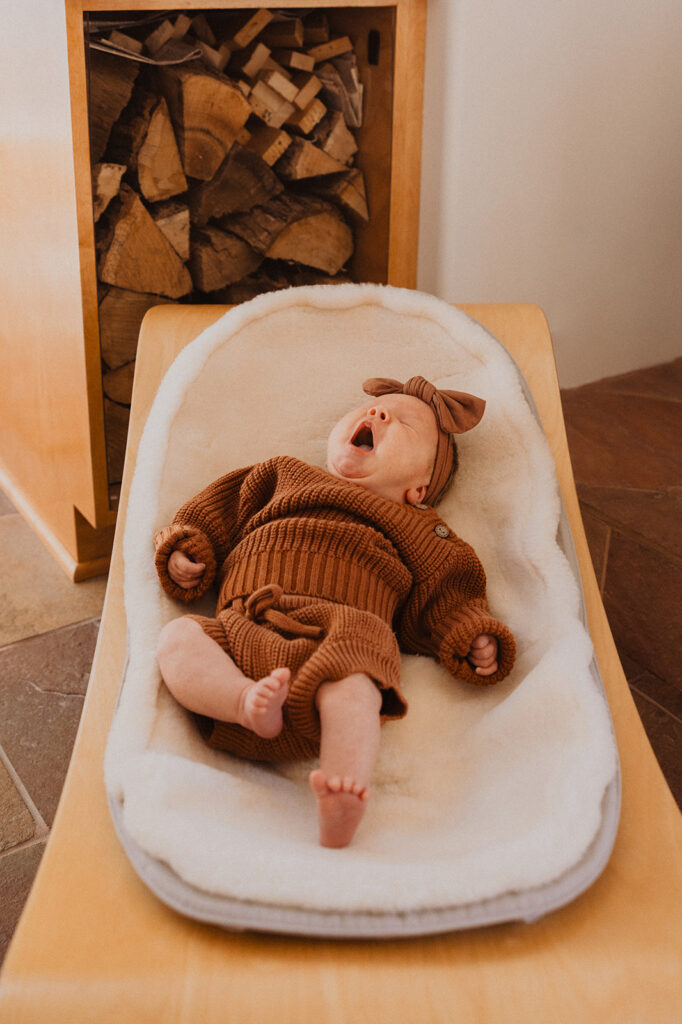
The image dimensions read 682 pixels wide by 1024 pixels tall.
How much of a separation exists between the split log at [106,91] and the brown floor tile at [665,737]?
1348 mm

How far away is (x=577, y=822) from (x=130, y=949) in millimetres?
405

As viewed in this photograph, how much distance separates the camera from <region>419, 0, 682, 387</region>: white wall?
1.68 metres

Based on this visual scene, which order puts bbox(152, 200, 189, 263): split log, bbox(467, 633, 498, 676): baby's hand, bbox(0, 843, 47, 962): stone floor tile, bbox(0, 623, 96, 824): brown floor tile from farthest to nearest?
bbox(152, 200, 189, 263): split log < bbox(0, 623, 96, 824): brown floor tile < bbox(0, 843, 47, 962): stone floor tile < bbox(467, 633, 498, 676): baby's hand

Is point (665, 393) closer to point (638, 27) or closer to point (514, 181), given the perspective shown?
point (514, 181)

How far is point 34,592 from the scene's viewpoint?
1.82 m

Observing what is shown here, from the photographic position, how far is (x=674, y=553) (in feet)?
5.04

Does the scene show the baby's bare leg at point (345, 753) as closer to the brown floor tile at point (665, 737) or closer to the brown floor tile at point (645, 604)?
the brown floor tile at point (665, 737)

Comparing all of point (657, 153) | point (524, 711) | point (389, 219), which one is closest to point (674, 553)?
point (524, 711)

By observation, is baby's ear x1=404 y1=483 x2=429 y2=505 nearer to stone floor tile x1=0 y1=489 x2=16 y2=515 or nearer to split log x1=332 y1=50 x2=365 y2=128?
split log x1=332 y1=50 x2=365 y2=128

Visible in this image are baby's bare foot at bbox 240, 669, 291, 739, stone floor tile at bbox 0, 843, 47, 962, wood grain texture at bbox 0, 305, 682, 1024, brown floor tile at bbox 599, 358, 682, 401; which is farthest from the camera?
brown floor tile at bbox 599, 358, 682, 401

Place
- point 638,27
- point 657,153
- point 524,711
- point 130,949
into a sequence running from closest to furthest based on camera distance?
point 130,949 < point 524,711 < point 638,27 < point 657,153

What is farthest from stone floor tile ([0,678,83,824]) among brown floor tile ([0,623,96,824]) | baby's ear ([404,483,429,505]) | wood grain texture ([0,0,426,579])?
baby's ear ([404,483,429,505])

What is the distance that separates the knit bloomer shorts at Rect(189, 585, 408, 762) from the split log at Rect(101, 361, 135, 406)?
0.80m

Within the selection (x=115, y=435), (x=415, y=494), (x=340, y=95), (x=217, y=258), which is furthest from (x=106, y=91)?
→ (x=415, y=494)
